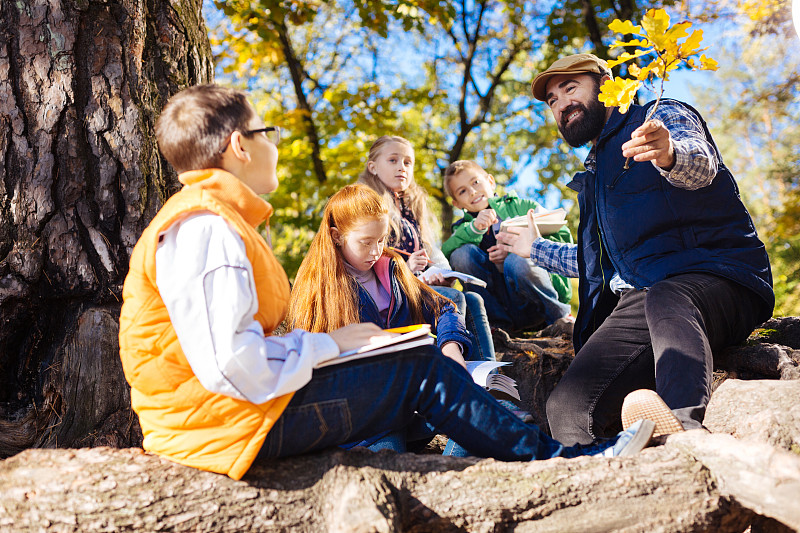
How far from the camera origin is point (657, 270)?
3086mm

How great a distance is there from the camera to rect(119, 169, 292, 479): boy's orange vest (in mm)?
1801

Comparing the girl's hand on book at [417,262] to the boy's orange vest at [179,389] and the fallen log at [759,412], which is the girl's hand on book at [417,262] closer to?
the fallen log at [759,412]

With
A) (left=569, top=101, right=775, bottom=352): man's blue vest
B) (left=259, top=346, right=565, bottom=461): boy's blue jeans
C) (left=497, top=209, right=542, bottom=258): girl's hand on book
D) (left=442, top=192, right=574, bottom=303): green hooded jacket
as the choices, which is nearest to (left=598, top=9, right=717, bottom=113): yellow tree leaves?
(left=569, top=101, right=775, bottom=352): man's blue vest

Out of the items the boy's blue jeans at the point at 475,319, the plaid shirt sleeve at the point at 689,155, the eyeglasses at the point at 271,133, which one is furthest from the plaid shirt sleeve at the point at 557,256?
the eyeglasses at the point at 271,133

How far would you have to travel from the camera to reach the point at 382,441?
2.62 metres

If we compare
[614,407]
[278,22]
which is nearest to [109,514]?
[614,407]

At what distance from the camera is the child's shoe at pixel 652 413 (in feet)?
7.23

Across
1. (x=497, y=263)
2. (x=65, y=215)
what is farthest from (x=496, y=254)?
(x=65, y=215)

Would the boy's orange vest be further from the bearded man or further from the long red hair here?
the bearded man

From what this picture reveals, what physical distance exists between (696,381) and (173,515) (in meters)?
2.02

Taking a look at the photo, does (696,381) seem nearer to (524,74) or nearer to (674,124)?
(674,124)

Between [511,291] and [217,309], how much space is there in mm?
3360

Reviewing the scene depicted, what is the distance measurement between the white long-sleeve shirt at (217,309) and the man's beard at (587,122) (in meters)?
2.46

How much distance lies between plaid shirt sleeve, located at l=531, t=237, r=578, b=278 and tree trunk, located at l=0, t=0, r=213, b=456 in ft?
7.46
